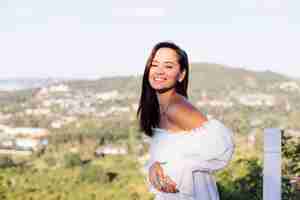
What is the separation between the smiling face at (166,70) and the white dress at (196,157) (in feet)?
0.37

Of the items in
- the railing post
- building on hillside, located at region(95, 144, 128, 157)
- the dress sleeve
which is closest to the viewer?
the dress sleeve

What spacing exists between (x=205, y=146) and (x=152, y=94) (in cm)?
21

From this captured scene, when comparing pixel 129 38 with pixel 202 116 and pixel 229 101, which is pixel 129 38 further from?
pixel 202 116

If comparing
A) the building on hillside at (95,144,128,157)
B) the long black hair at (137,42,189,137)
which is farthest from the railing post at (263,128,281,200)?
the building on hillside at (95,144,128,157)

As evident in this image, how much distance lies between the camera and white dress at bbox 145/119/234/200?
126 cm

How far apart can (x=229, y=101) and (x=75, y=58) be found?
1.26 meters

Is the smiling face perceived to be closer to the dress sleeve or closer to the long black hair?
the long black hair

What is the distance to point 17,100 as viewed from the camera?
182 inches

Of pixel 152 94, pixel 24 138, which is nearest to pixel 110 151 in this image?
pixel 24 138

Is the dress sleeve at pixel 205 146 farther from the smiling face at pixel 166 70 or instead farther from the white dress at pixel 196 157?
→ the smiling face at pixel 166 70

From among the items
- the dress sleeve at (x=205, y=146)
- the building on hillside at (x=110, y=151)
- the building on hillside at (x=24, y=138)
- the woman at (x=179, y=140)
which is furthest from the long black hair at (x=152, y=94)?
the building on hillside at (x=24, y=138)

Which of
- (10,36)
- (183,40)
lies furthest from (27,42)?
(183,40)

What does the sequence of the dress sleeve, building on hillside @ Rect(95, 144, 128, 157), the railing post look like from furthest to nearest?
building on hillside @ Rect(95, 144, 128, 157) → the railing post → the dress sleeve

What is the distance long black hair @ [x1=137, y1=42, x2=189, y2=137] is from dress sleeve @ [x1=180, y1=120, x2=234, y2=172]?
128 millimetres
